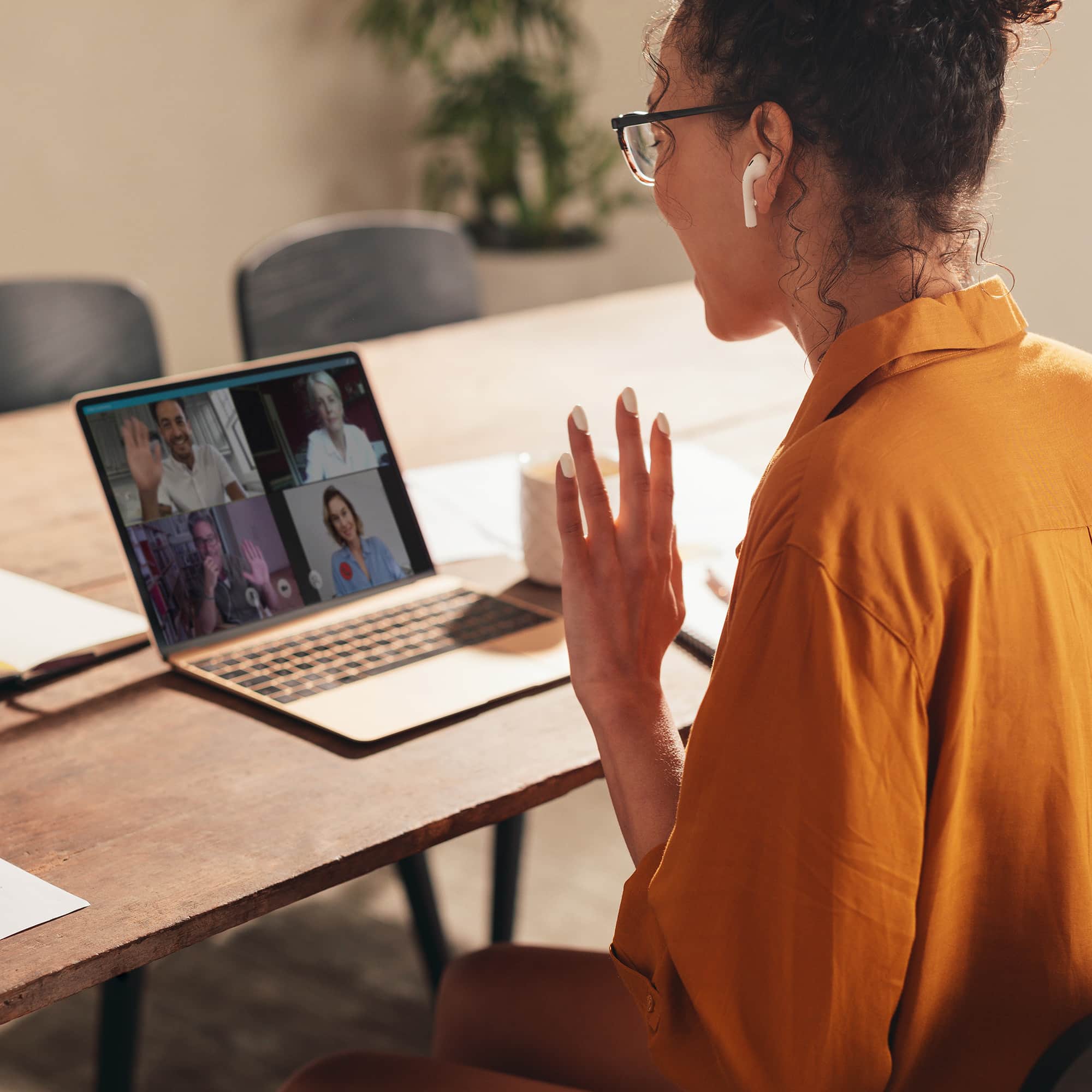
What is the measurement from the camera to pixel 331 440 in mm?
1178

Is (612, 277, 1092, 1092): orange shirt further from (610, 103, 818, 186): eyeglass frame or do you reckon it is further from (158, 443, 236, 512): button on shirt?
(158, 443, 236, 512): button on shirt

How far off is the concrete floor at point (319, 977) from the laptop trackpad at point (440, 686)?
91 centimetres

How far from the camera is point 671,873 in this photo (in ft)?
2.25

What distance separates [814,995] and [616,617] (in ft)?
0.96

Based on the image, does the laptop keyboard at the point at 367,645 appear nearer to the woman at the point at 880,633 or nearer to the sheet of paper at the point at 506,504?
the sheet of paper at the point at 506,504

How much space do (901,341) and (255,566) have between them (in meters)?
0.61

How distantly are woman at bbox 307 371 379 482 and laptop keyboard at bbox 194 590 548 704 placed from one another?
13 cm

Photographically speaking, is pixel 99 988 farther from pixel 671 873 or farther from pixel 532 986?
pixel 671 873

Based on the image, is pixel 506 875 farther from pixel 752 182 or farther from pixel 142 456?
pixel 752 182

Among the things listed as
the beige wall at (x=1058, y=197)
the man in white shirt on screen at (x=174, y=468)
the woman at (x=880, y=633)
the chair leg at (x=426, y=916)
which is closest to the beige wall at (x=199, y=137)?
the beige wall at (x=1058, y=197)

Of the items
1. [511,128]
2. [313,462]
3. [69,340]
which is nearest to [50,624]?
[313,462]

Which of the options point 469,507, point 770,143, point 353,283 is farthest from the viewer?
point 353,283

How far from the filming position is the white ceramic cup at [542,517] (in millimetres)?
1195

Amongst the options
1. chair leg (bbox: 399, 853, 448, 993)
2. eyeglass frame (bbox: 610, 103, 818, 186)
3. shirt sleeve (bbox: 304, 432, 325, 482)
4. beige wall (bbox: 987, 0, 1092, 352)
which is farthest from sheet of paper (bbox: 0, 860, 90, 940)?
beige wall (bbox: 987, 0, 1092, 352)
